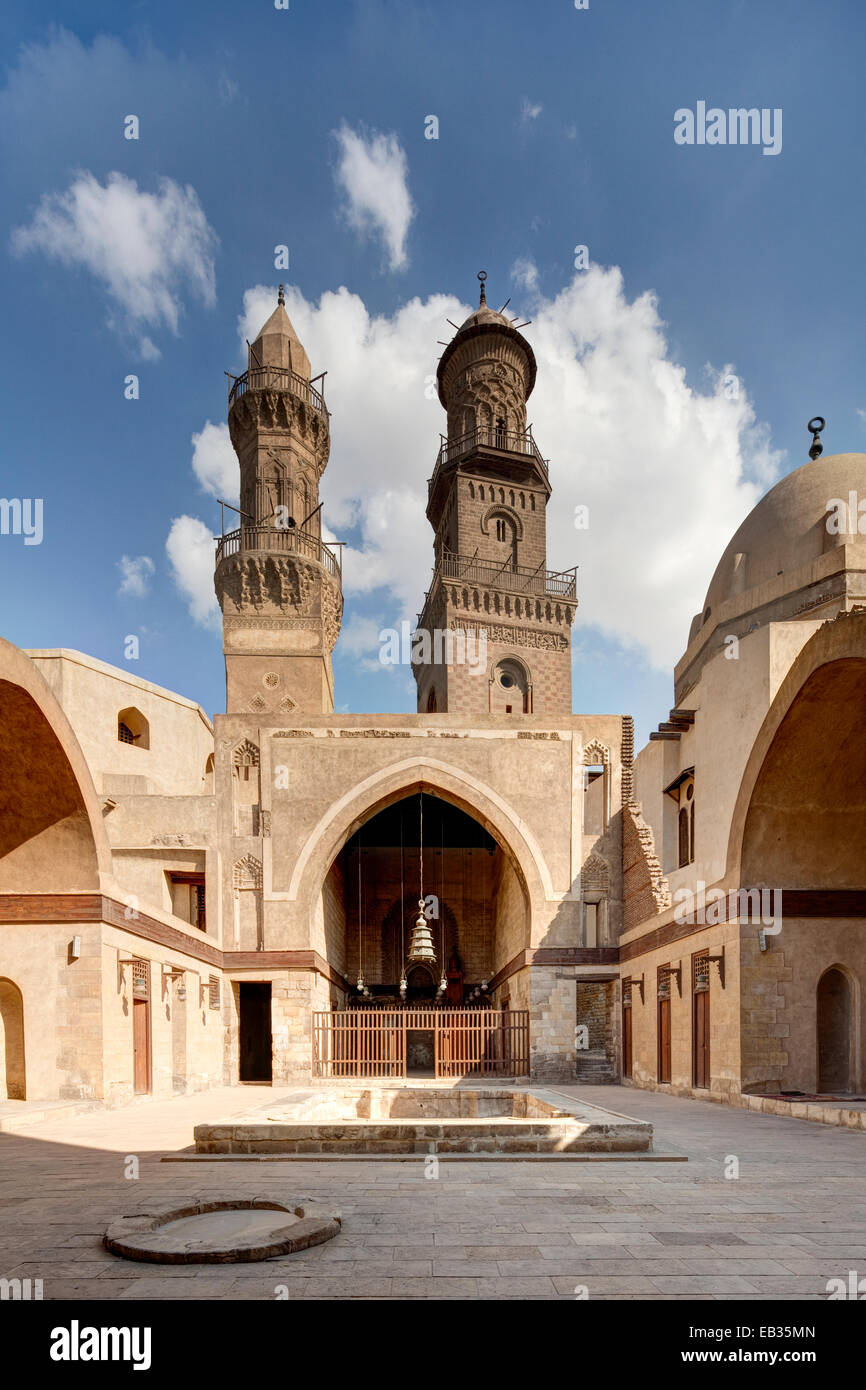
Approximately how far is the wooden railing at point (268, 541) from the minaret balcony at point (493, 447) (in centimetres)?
1057

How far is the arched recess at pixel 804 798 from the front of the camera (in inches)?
457

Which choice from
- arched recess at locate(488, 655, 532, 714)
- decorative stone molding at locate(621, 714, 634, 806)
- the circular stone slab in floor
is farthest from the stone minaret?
the circular stone slab in floor

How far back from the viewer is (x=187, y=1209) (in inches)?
205

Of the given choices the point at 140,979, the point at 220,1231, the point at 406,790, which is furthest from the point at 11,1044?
the point at 406,790

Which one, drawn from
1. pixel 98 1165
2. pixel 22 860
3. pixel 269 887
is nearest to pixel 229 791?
pixel 269 887

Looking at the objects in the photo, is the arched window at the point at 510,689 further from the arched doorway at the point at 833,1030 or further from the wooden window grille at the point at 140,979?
the arched doorway at the point at 833,1030

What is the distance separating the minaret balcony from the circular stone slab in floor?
32033mm

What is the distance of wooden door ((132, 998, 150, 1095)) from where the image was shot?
48.3 ft

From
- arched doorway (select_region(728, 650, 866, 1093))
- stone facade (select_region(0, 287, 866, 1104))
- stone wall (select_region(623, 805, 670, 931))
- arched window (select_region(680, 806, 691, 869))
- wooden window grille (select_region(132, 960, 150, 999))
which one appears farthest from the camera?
arched window (select_region(680, 806, 691, 869))

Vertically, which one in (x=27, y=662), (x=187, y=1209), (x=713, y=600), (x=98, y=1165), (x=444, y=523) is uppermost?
(x=444, y=523)

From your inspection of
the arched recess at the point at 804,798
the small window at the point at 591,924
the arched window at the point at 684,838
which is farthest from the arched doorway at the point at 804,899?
the small window at the point at 591,924

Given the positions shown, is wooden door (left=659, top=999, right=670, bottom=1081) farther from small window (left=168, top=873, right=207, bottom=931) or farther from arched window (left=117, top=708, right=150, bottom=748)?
arched window (left=117, top=708, right=150, bottom=748)
